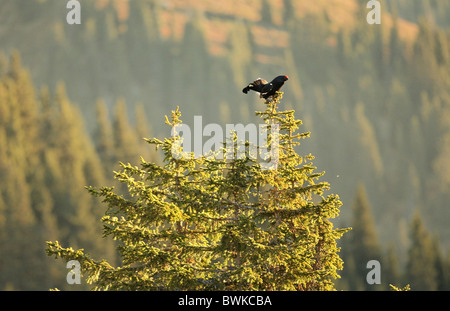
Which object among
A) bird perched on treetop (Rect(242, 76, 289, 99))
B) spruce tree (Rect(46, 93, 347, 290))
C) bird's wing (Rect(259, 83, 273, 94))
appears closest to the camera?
spruce tree (Rect(46, 93, 347, 290))

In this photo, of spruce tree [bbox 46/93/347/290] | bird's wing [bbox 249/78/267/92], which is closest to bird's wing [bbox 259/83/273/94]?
bird's wing [bbox 249/78/267/92]

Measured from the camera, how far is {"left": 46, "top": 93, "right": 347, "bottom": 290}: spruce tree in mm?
15422

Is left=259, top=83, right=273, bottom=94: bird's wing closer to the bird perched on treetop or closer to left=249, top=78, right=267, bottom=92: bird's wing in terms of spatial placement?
the bird perched on treetop

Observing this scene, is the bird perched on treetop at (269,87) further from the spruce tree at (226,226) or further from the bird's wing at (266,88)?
the spruce tree at (226,226)

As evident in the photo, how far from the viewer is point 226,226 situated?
1560 cm

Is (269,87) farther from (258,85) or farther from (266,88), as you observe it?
(258,85)

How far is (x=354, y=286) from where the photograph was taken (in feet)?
337

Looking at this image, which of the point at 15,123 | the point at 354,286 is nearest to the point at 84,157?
the point at 15,123

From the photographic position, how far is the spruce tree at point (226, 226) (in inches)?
607

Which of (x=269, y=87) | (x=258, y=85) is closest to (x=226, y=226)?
(x=269, y=87)

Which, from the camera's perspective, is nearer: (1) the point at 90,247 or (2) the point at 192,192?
(2) the point at 192,192
